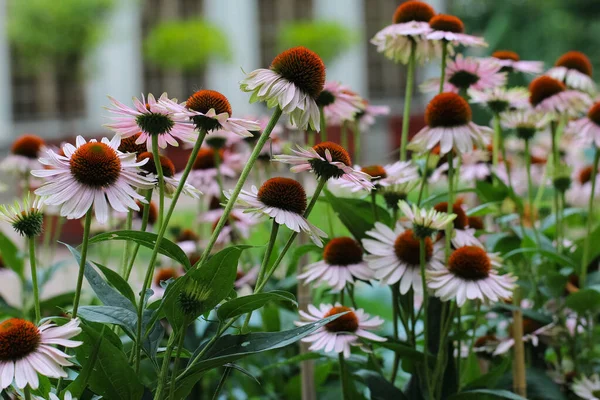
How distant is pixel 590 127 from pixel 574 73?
0.12 m

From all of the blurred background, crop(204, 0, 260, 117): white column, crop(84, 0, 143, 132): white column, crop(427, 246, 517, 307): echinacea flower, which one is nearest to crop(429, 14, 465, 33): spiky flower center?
crop(427, 246, 517, 307): echinacea flower

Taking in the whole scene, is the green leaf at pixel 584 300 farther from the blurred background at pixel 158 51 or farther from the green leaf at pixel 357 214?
the blurred background at pixel 158 51

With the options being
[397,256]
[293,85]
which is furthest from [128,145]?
[397,256]

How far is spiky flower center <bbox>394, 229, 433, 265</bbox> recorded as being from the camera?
25.5 inches

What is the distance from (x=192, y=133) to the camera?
0.53 metres

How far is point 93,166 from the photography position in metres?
0.46

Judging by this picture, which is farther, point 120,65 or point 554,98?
point 120,65

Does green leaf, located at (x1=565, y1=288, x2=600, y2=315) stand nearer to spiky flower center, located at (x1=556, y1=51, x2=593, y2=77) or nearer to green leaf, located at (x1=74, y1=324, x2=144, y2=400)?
spiky flower center, located at (x1=556, y1=51, x2=593, y2=77)

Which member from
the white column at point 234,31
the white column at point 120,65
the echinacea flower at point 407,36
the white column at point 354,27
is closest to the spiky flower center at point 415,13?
the echinacea flower at point 407,36

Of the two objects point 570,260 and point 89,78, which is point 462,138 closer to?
point 570,260

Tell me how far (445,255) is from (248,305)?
0.24 m

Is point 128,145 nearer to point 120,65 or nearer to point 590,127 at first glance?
point 590,127

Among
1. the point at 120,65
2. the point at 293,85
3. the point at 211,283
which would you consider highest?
the point at 293,85

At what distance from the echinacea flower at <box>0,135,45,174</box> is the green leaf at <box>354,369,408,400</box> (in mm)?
576
